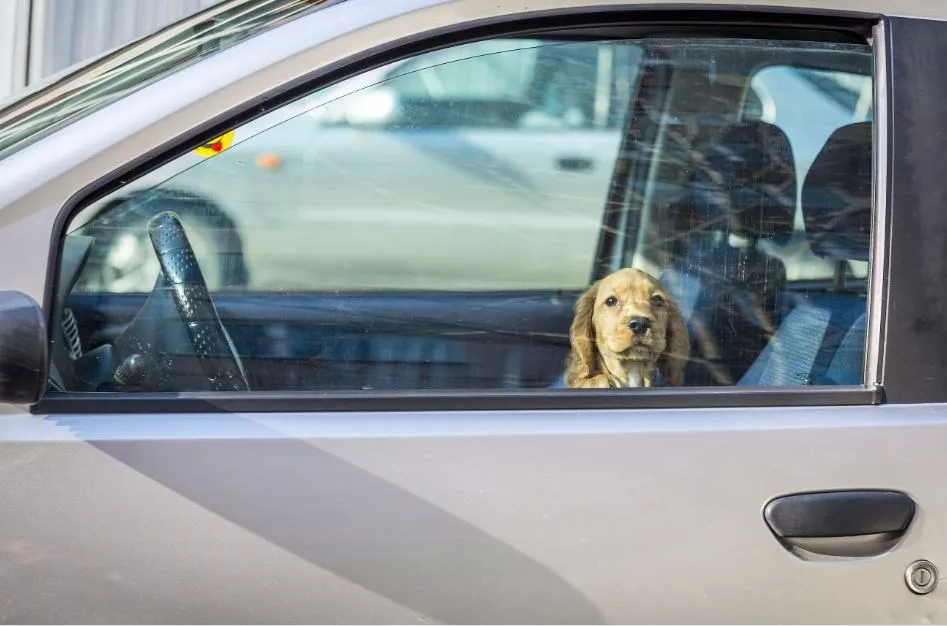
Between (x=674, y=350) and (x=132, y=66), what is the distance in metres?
1.09

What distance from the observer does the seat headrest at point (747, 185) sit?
1821mm

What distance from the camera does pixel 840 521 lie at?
4.93 feet

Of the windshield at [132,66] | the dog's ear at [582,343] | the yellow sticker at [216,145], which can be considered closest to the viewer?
the yellow sticker at [216,145]

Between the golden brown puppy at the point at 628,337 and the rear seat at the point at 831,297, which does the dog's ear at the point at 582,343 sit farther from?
the rear seat at the point at 831,297

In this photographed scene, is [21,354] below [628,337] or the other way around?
below

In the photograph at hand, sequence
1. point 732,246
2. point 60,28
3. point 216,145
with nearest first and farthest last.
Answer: point 216,145
point 732,246
point 60,28

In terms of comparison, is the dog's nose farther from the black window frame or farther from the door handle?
the door handle

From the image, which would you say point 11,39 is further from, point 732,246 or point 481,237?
point 732,246

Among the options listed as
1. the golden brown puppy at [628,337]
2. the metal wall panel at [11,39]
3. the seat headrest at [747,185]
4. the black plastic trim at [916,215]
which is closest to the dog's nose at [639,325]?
the golden brown puppy at [628,337]

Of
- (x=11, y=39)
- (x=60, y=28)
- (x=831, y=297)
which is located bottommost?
(x=831, y=297)

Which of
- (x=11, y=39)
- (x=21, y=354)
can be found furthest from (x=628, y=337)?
(x=11, y=39)

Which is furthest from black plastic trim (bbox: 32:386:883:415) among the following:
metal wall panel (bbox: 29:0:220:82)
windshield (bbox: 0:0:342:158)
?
metal wall panel (bbox: 29:0:220:82)

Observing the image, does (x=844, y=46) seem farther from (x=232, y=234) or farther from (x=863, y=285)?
(x=232, y=234)

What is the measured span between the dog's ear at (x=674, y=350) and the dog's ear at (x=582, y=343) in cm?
12
